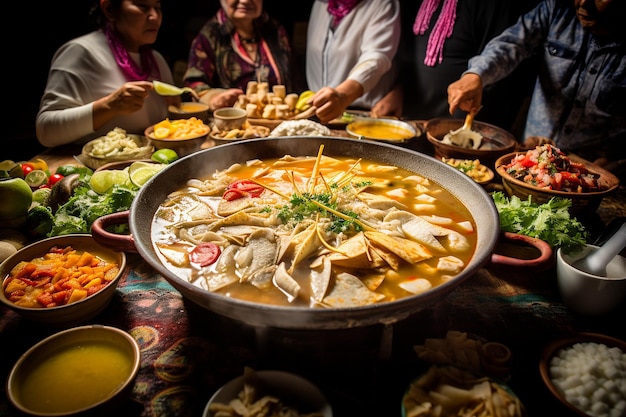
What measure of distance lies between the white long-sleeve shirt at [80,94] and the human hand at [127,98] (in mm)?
244

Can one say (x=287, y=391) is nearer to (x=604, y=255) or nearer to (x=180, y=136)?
(x=604, y=255)

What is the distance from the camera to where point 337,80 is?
18.3ft

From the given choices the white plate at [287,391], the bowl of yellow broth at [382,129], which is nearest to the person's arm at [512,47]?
the bowl of yellow broth at [382,129]

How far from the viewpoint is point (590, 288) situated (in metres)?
1.79

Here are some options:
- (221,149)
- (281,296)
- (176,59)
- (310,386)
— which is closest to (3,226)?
(221,149)

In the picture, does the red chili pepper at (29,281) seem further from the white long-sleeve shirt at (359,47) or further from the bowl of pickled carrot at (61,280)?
the white long-sleeve shirt at (359,47)

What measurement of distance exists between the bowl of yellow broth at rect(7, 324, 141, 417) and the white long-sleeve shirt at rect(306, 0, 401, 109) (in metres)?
4.06

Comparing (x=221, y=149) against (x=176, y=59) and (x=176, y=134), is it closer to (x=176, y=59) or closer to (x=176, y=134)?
(x=176, y=134)

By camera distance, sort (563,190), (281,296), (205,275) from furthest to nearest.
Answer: (563,190)
(205,275)
(281,296)

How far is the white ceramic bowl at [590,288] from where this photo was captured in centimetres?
176

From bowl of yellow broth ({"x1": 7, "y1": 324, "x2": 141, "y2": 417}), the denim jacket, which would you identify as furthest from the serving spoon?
bowl of yellow broth ({"x1": 7, "y1": 324, "x2": 141, "y2": 417})

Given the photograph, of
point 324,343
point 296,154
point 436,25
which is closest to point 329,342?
point 324,343

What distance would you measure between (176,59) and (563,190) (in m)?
8.36

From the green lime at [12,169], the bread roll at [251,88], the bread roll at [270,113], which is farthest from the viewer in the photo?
the bread roll at [251,88]
